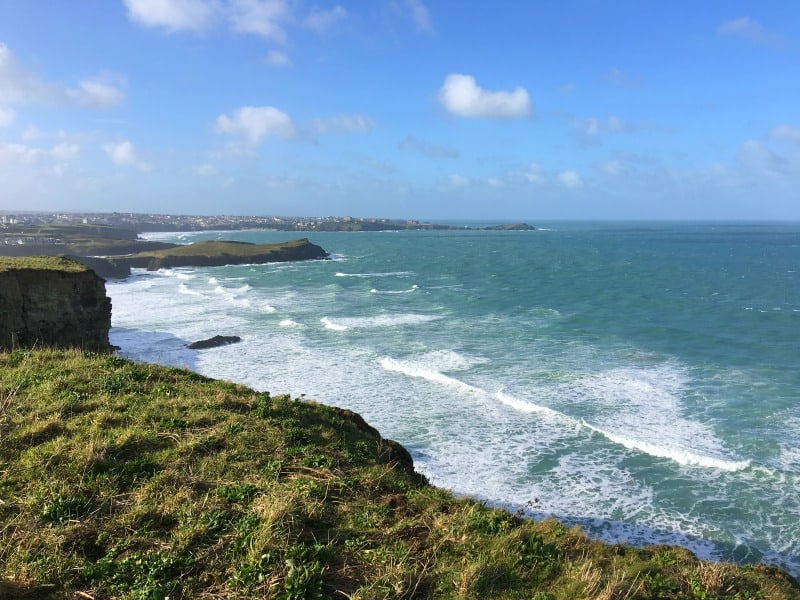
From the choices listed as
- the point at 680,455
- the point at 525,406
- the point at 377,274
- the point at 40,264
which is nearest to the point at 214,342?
the point at 40,264

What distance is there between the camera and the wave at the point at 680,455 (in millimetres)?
18109

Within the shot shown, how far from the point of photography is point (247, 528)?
263 inches

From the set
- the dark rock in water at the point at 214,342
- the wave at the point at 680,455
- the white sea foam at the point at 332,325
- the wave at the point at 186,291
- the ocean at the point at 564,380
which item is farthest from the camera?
the wave at the point at 186,291

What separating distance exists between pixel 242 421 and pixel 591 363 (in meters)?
24.2

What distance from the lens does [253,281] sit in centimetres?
7094

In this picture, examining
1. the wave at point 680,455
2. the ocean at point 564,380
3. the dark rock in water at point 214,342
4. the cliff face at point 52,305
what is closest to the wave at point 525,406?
the ocean at point 564,380

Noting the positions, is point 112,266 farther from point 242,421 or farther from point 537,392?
point 242,421

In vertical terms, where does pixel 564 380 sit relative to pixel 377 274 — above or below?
below

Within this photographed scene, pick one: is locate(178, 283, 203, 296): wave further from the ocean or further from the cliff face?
the cliff face

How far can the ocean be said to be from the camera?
639 inches

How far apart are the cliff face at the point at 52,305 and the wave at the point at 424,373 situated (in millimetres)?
16571

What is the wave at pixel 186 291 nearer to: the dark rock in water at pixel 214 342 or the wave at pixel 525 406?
the dark rock in water at pixel 214 342

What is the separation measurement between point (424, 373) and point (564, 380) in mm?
7351

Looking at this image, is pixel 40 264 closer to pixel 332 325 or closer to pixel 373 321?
pixel 332 325
